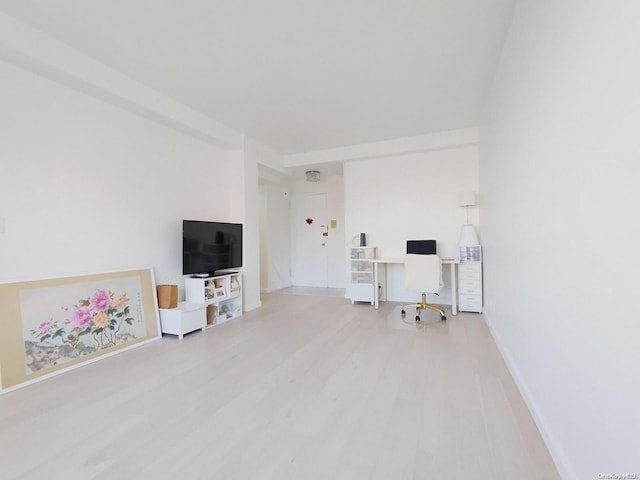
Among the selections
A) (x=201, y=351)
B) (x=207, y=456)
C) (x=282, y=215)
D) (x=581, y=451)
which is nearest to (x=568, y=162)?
(x=581, y=451)

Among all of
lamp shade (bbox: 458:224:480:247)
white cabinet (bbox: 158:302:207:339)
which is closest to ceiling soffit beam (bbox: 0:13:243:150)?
white cabinet (bbox: 158:302:207:339)

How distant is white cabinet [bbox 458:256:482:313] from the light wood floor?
3.98 feet

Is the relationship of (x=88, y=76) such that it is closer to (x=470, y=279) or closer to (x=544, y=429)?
(x=544, y=429)

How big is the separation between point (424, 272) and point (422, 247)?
0.82 meters

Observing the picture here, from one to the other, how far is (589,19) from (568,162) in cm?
49

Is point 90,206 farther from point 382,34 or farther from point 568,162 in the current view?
point 568,162

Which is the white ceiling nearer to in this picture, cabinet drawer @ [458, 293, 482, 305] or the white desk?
the white desk

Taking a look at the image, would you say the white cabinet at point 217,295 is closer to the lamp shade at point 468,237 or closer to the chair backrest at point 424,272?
the chair backrest at point 424,272

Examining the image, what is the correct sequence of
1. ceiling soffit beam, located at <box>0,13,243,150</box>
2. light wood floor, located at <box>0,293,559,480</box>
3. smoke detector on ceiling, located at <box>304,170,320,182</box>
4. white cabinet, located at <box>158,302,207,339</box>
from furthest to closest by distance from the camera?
smoke detector on ceiling, located at <box>304,170,320,182</box>
white cabinet, located at <box>158,302,207,339</box>
ceiling soffit beam, located at <box>0,13,243,150</box>
light wood floor, located at <box>0,293,559,480</box>

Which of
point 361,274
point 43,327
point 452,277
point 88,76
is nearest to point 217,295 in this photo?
point 43,327

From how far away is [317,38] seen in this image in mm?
2309

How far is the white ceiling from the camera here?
2.02 meters

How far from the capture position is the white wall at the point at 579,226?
2.80 feet

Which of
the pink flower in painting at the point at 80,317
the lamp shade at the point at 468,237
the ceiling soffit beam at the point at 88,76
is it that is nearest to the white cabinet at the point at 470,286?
the lamp shade at the point at 468,237
